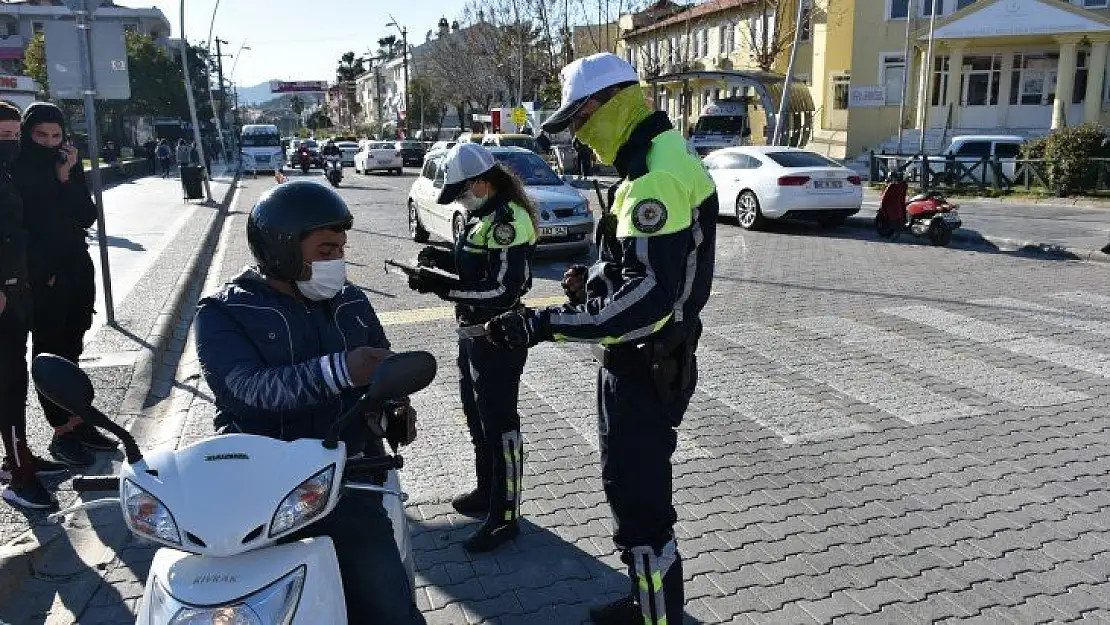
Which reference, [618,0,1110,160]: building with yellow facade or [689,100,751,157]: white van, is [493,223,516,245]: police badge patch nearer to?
[618,0,1110,160]: building with yellow facade

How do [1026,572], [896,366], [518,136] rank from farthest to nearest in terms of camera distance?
[518,136], [896,366], [1026,572]

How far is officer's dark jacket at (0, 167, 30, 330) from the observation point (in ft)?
14.0

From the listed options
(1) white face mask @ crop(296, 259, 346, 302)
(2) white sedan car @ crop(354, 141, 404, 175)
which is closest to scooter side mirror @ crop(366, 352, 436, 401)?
(1) white face mask @ crop(296, 259, 346, 302)

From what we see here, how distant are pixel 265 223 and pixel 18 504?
2840 mm

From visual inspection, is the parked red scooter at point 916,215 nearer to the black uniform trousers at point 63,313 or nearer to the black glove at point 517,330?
the black uniform trousers at point 63,313

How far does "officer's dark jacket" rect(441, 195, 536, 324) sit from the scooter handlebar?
192 cm

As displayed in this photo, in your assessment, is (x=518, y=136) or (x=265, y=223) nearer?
(x=265, y=223)

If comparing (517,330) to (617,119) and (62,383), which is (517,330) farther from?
(62,383)

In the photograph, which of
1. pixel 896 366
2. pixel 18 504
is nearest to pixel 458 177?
pixel 18 504

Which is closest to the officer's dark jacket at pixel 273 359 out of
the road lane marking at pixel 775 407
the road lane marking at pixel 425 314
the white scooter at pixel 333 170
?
the road lane marking at pixel 775 407

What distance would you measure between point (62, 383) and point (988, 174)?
23539 millimetres

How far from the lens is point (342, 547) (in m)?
2.24

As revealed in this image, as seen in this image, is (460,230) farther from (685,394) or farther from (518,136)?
(518,136)

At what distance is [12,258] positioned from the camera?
4.32 m
